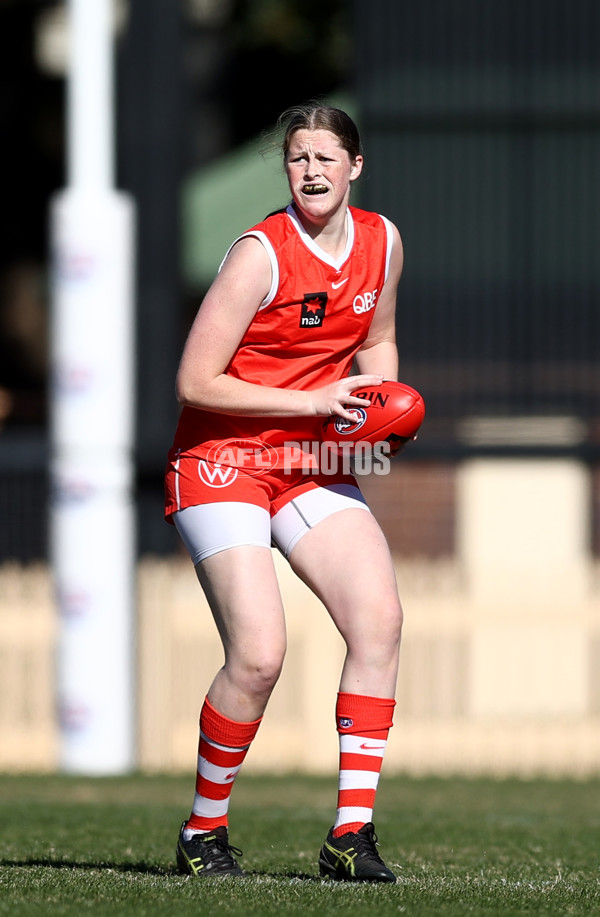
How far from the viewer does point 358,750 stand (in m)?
4.50

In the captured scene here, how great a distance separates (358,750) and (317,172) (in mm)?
1706

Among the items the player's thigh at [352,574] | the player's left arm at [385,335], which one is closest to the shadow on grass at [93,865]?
the player's thigh at [352,574]

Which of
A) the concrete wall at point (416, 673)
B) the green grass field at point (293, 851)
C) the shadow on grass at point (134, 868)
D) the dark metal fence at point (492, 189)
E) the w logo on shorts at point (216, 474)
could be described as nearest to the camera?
the green grass field at point (293, 851)

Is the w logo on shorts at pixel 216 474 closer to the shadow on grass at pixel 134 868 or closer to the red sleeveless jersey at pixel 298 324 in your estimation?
the red sleeveless jersey at pixel 298 324

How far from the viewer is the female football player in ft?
14.5

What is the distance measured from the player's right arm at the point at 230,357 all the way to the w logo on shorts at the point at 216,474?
7.6 inches

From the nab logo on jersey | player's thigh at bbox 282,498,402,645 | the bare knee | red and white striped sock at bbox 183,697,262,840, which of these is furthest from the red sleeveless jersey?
red and white striped sock at bbox 183,697,262,840

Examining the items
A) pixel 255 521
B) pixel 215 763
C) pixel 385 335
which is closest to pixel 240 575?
pixel 255 521

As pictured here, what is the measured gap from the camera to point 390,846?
6105mm

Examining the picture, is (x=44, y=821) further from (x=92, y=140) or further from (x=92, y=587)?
(x=92, y=140)

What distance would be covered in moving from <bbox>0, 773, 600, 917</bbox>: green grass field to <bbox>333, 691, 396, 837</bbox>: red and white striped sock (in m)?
0.23

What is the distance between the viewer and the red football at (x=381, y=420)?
452 centimetres

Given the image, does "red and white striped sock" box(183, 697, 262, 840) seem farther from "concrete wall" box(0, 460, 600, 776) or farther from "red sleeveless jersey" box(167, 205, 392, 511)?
"concrete wall" box(0, 460, 600, 776)

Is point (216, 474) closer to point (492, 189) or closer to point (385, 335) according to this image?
point (385, 335)
